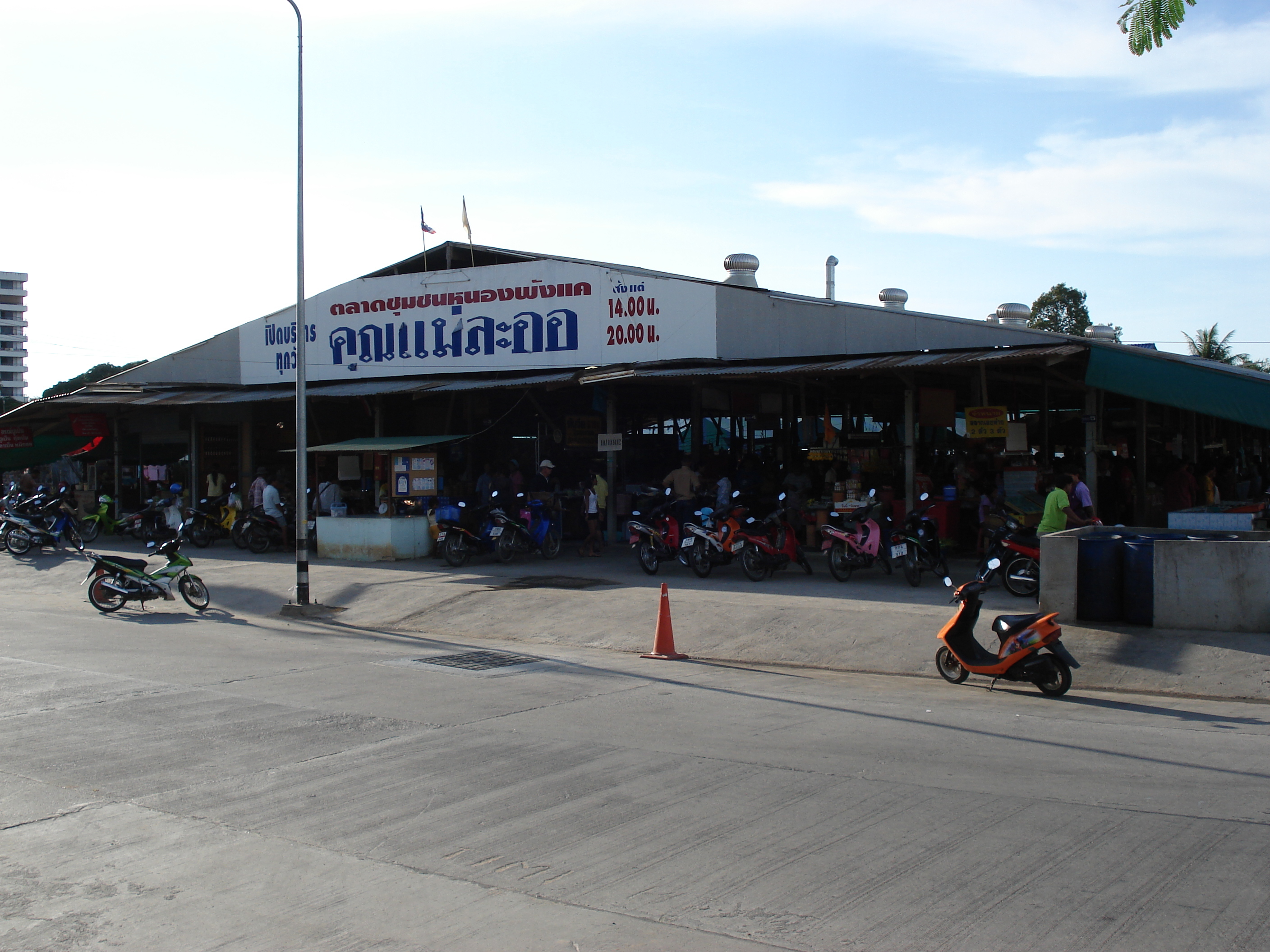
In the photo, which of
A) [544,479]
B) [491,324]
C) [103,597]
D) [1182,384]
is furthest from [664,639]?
[491,324]

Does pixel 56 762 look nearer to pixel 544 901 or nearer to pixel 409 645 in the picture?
pixel 544 901

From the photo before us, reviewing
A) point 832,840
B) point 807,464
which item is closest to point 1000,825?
point 832,840

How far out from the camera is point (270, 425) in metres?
28.1

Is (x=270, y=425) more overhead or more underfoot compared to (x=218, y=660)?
more overhead

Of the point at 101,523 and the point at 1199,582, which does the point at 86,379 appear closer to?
the point at 101,523

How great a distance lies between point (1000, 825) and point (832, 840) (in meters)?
0.93

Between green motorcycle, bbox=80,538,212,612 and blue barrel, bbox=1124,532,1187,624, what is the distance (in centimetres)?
1284

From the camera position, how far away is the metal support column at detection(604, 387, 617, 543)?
21.2 metres

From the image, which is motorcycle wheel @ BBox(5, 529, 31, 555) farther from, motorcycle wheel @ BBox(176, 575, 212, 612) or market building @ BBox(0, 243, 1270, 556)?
motorcycle wheel @ BBox(176, 575, 212, 612)

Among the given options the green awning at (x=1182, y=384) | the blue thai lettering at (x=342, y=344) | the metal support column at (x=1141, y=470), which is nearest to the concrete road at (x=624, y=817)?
the green awning at (x=1182, y=384)

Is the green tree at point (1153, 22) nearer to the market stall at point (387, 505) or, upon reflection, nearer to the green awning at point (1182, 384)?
the green awning at point (1182, 384)

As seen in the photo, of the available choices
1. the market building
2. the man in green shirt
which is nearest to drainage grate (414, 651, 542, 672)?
the man in green shirt

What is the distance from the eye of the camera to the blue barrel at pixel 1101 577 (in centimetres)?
1166

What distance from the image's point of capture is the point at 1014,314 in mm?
28312
